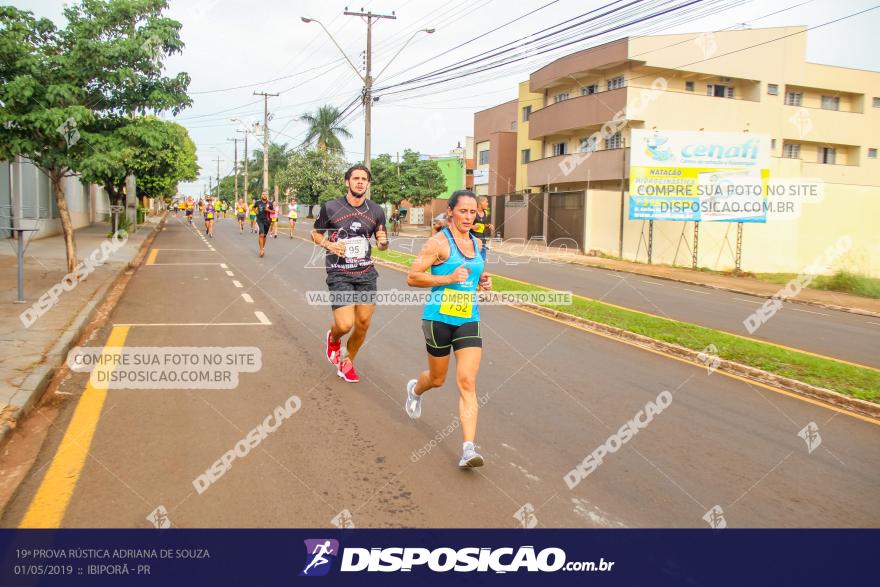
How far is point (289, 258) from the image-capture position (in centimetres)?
2145

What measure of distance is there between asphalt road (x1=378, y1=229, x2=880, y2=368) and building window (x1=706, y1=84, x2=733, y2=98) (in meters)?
17.7

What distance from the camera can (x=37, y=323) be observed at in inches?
372

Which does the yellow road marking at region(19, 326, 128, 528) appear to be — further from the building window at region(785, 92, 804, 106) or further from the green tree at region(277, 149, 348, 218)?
the green tree at region(277, 149, 348, 218)

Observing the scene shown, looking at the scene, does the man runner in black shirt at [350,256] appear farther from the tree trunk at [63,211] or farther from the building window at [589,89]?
the building window at [589,89]

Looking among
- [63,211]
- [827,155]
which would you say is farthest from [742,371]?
[827,155]

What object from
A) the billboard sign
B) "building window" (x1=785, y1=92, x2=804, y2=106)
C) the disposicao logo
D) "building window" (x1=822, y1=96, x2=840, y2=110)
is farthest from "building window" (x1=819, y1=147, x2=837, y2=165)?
the disposicao logo

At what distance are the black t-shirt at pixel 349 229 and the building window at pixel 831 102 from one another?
1574 inches

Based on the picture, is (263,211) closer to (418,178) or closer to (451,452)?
(451,452)

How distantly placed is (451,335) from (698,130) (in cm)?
2994

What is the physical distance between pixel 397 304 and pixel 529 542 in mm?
9292

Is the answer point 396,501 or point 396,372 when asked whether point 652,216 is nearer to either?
point 396,372

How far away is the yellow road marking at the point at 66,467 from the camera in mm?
3943

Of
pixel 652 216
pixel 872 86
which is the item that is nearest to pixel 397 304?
pixel 652 216

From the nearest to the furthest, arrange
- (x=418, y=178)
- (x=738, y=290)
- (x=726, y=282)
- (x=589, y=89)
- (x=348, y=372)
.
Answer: (x=348, y=372), (x=738, y=290), (x=726, y=282), (x=589, y=89), (x=418, y=178)
